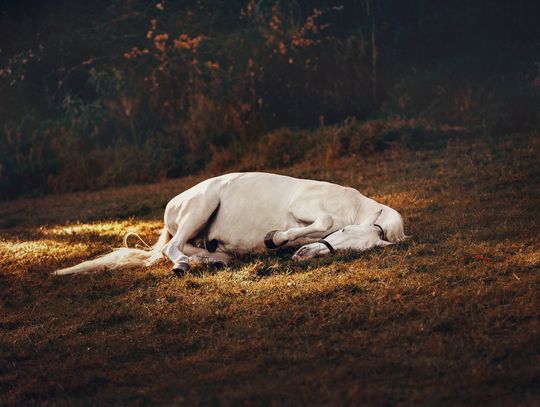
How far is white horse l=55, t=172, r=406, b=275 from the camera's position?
605 cm

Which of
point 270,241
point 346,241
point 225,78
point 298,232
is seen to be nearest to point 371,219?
point 346,241

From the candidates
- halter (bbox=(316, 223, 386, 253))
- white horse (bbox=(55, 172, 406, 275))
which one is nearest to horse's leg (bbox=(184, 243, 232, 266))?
white horse (bbox=(55, 172, 406, 275))

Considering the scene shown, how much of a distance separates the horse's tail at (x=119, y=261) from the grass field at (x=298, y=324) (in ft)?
0.62

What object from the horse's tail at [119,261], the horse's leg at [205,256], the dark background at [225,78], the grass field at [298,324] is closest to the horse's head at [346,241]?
the grass field at [298,324]

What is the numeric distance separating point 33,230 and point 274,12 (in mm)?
8166

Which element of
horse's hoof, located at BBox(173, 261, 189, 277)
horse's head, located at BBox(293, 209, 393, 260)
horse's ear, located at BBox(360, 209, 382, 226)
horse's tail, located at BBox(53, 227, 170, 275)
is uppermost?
horse's ear, located at BBox(360, 209, 382, 226)

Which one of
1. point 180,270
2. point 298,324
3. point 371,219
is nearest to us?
point 298,324

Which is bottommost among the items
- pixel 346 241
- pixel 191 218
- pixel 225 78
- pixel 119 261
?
pixel 119 261

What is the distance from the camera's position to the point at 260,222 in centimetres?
640

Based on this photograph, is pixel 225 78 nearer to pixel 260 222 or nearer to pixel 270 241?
pixel 260 222

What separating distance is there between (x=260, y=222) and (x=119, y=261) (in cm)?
122

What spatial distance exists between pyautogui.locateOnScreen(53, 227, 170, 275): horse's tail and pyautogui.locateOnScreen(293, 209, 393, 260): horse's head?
136cm

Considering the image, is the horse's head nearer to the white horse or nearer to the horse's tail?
the white horse

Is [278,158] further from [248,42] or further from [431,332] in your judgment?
[431,332]
